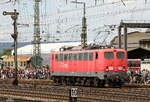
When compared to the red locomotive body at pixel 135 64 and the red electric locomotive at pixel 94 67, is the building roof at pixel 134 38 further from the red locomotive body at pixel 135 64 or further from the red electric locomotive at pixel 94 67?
the red electric locomotive at pixel 94 67

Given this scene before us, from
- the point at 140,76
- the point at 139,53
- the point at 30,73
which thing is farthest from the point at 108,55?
the point at 139,53

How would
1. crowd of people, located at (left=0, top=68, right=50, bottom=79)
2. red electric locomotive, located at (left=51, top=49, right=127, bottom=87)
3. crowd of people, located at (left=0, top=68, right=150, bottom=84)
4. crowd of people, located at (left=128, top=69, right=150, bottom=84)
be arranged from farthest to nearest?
crowd of people, located at (left=0, top=68, right=50, bottom=79)
crowd of people, located at (left=0, top=68, right=150, bottom=84)
crowd of people, located at (left=128, top=69, right=150, bottom=84)
red electric locomotive, located at (left=51, top=49, right=127, bottom=87)

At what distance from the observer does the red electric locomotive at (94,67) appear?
3253 cm

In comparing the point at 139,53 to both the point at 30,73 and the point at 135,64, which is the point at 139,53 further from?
the point at 30,73

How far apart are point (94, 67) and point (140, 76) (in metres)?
6.89

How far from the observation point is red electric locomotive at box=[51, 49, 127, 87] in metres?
32.5

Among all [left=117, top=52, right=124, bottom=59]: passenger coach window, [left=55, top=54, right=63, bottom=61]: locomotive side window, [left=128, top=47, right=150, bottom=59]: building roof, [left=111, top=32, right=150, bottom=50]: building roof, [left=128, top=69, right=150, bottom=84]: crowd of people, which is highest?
[left=111, top=32, right=150, bottom=50]: building roof

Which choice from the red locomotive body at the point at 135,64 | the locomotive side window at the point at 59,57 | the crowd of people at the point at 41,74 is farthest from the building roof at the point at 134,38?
the locomotive side window at the point at 59,57

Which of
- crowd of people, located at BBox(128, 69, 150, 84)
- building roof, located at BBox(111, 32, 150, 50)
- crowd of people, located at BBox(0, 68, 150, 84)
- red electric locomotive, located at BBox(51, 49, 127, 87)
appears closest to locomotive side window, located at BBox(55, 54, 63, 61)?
red electric locomotive, located at BBox(51, 49, 127, 87)

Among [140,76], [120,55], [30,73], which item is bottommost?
[30,73]

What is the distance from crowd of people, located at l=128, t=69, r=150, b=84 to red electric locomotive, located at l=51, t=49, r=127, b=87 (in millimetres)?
3933

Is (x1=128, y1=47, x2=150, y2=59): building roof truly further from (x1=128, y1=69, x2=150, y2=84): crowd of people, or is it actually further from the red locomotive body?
(x1=128, y1=69, x2=150, y2=84): crowd of people

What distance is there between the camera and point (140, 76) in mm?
38406

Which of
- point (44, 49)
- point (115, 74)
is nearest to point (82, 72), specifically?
point (115, 74)
